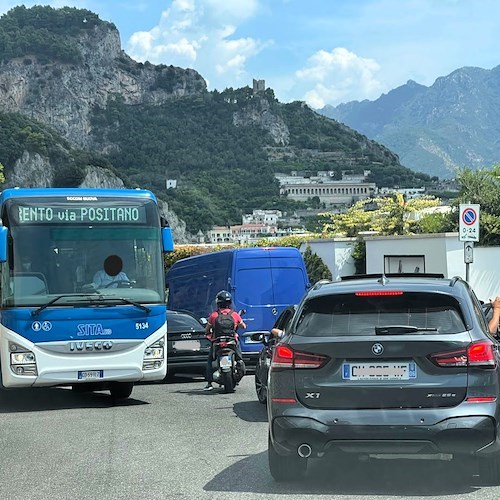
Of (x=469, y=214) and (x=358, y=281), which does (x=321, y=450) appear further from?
(x=469, y=214)

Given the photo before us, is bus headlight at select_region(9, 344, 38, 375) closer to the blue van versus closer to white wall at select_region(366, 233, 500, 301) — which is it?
the blue van

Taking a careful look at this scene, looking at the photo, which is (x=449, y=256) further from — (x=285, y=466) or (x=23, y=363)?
(x=285, y=466)

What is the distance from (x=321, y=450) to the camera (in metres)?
7.48

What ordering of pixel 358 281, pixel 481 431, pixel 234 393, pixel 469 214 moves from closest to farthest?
pixel 481 431
pixel 358 281
pixel 234 393
pixel 469 214

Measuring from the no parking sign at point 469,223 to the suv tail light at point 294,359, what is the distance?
13423mm

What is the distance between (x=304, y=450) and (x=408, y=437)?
2.49 feet

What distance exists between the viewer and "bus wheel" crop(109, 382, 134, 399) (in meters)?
15.2

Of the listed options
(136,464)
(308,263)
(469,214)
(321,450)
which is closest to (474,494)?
(321,450)

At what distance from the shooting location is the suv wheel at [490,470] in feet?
24.8

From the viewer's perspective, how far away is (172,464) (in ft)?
30.1

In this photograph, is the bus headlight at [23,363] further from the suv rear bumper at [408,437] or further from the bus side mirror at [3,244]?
the suv rear bumper at [408,437]

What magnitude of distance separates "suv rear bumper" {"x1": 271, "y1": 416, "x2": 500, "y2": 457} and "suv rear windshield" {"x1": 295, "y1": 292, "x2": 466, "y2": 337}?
0.67m

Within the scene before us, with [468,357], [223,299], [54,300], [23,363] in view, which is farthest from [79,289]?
[468,357]

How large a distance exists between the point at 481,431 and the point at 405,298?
42.9 inches
